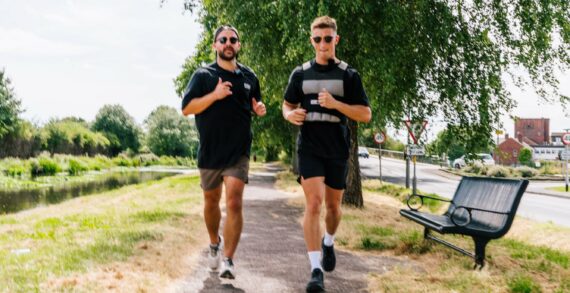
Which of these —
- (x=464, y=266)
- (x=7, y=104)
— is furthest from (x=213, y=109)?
(x=7, y=104)

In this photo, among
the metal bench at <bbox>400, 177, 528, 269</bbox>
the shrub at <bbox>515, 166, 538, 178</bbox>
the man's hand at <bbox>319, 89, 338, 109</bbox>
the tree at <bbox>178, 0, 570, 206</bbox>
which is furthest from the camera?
the shrub at <bbox>515, 166, 538, 178</bbox>

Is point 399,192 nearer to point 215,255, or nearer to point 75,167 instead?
point 215,255

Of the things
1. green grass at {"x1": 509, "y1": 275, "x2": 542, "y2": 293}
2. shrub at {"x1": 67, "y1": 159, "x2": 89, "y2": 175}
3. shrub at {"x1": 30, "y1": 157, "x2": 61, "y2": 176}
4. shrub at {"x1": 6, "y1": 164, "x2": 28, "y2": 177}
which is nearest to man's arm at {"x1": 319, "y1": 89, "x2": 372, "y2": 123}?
green grass at {"x1": 509, "y1": 275, "x2": 542, "y2": 293}

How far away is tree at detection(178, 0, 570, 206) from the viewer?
1004 cm

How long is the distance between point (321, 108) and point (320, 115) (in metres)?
0.06

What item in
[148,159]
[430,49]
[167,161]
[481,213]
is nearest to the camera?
[481,213]

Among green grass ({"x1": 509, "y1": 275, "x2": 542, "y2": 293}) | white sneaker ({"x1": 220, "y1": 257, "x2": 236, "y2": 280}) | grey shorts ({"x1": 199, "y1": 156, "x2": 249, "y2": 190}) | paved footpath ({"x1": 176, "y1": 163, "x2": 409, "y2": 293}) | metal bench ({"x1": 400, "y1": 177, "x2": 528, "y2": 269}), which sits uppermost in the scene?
grey shorts ({"x1": 199, "y1": 156, "x2": 249, "y2": 190})

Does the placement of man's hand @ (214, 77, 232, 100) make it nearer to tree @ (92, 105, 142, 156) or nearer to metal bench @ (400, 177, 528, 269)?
metal bench @ (400, 177, 528, 269)

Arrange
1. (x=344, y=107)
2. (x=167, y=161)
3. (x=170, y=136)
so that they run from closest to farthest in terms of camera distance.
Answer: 1. (x=344, y=107)
2. (x=167, y=161)
3. (x=170, y=136)

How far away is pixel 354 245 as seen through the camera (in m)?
6.70

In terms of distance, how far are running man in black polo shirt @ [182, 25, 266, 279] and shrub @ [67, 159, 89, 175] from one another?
175 feet

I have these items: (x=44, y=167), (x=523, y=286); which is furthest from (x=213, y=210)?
(x=44, y=167)

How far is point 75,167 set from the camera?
180ft

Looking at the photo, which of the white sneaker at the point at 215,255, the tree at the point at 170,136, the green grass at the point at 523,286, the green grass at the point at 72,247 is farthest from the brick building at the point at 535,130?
the white sneaker at the point at 215,255
